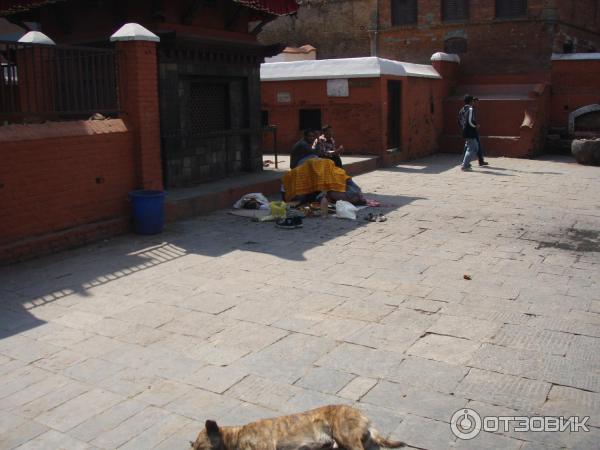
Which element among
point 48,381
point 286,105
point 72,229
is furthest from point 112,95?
point 286,105

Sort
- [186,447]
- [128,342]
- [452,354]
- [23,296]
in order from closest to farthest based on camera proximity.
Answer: [186,447]
[452,354]
[128,342]
[23,296]

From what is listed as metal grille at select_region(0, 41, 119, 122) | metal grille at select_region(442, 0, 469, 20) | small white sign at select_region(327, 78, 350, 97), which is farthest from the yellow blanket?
metal grille at select_region(442, 0, 469, 20)

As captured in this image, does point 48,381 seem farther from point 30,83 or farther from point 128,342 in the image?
point 30,83

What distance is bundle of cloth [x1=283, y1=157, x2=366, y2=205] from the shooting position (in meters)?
11.2

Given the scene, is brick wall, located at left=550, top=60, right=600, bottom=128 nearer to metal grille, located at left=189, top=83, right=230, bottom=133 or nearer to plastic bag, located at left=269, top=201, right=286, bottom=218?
metal grille, located at left=189, top=83, right=230, bottom=133

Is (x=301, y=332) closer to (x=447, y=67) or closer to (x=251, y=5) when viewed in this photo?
(x=251, y=5)

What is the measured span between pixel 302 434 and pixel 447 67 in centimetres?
2099

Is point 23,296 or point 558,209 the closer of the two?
point 23,296

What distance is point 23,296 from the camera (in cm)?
664

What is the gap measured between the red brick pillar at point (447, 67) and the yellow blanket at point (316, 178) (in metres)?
12.4

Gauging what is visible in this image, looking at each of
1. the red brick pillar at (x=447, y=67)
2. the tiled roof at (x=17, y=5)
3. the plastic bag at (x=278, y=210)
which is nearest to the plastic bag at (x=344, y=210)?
the plastic bag at (x=278, y=210)

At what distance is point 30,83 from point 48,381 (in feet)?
21.4

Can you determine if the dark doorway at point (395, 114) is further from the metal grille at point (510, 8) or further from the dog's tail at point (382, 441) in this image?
the dog's tail at point (382, 441)

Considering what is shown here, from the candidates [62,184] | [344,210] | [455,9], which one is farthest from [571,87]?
[62,184]
